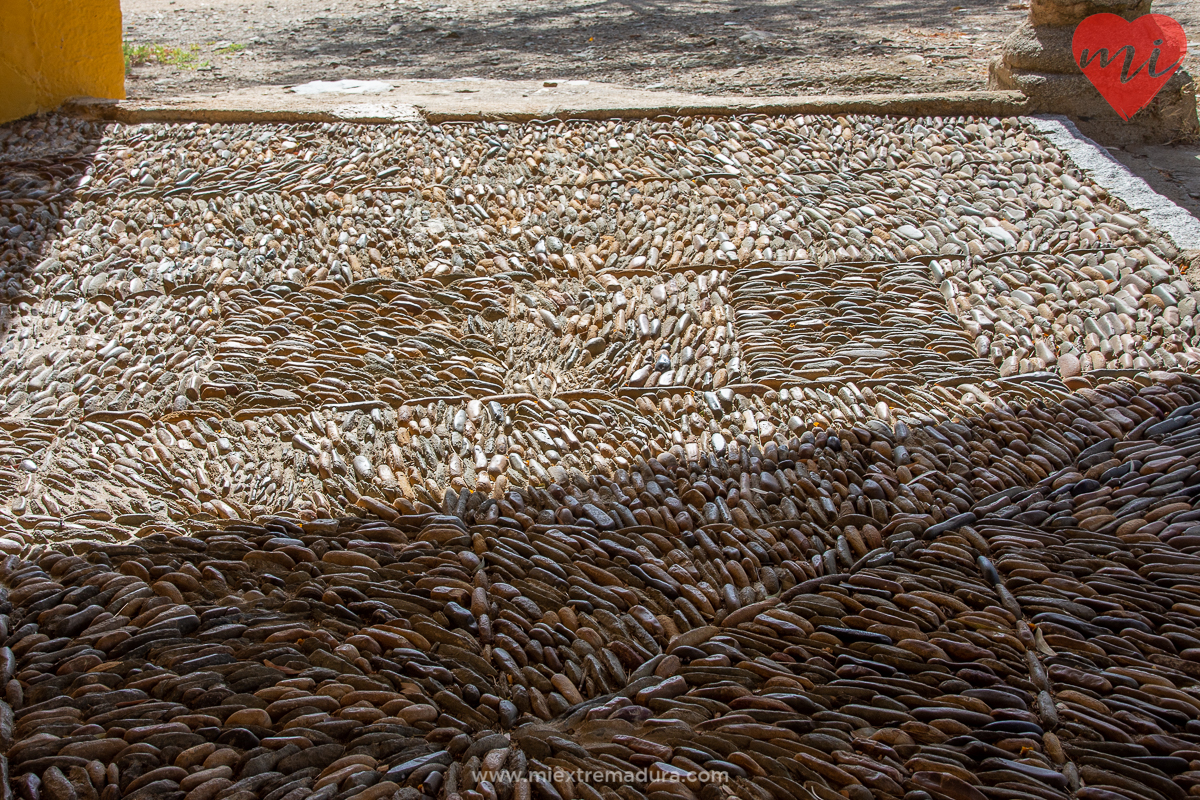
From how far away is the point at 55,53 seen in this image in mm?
4020

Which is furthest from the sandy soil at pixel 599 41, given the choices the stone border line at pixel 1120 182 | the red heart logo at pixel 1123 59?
the stone border line at pixel 1120 182

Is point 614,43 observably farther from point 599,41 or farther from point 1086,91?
point 1086,91

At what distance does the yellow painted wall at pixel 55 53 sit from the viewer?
386 cm

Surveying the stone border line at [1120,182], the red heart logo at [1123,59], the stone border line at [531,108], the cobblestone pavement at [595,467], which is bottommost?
the cobblestone pavement at [595,467]

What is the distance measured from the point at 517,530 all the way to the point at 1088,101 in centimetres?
360

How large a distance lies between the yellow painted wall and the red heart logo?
478 centimetres

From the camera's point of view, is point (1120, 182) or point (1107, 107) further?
point (1107, 107)

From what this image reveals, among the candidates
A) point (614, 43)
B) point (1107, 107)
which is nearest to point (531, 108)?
point (614, 43)

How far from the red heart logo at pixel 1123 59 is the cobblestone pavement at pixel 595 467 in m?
Result: 0.60

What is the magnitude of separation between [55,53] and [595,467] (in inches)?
146

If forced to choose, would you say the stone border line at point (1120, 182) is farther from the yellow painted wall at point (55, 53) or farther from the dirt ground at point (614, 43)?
the yellow painted wall at point (55, 53)

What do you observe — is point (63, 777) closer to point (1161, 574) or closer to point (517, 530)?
point (517, 530)

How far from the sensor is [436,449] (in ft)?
7.48

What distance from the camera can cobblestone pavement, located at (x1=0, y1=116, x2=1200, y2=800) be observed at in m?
1.45
